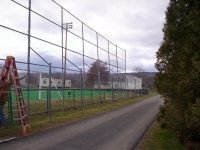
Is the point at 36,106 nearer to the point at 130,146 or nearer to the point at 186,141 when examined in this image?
the point at 130,146

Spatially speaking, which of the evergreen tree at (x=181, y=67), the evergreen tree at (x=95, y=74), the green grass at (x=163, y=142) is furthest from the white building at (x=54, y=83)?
the evergreen tree at (x=181, y=67)

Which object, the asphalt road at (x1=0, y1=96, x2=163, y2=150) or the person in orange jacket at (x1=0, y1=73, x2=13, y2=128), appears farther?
the person in orange jacket at (x1=0, y1=73, x2=13, y2=128)

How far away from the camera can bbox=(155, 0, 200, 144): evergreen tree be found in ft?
19.7

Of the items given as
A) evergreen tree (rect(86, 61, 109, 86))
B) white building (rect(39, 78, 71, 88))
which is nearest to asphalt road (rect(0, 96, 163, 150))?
white building (rect(39, 78, 71, 88))

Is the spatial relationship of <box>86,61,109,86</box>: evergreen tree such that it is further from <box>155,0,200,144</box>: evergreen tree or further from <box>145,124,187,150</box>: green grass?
<box>155,0,200,144</box>: evergreen tree

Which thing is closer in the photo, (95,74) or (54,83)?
(54,83)

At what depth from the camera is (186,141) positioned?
287 inches

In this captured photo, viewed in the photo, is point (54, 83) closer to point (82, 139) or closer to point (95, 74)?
point (95, 74)

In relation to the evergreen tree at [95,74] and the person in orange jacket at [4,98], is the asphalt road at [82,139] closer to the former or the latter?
the person in orange jacket at [4,98]

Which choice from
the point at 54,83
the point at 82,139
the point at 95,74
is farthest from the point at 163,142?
the point at 95,74

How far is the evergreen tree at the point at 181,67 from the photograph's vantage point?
6004 millimetres

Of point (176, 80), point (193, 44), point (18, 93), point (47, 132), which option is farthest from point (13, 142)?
point (193, 44)

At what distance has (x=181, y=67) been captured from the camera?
6270 millimetres

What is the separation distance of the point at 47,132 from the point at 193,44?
5.40 m
